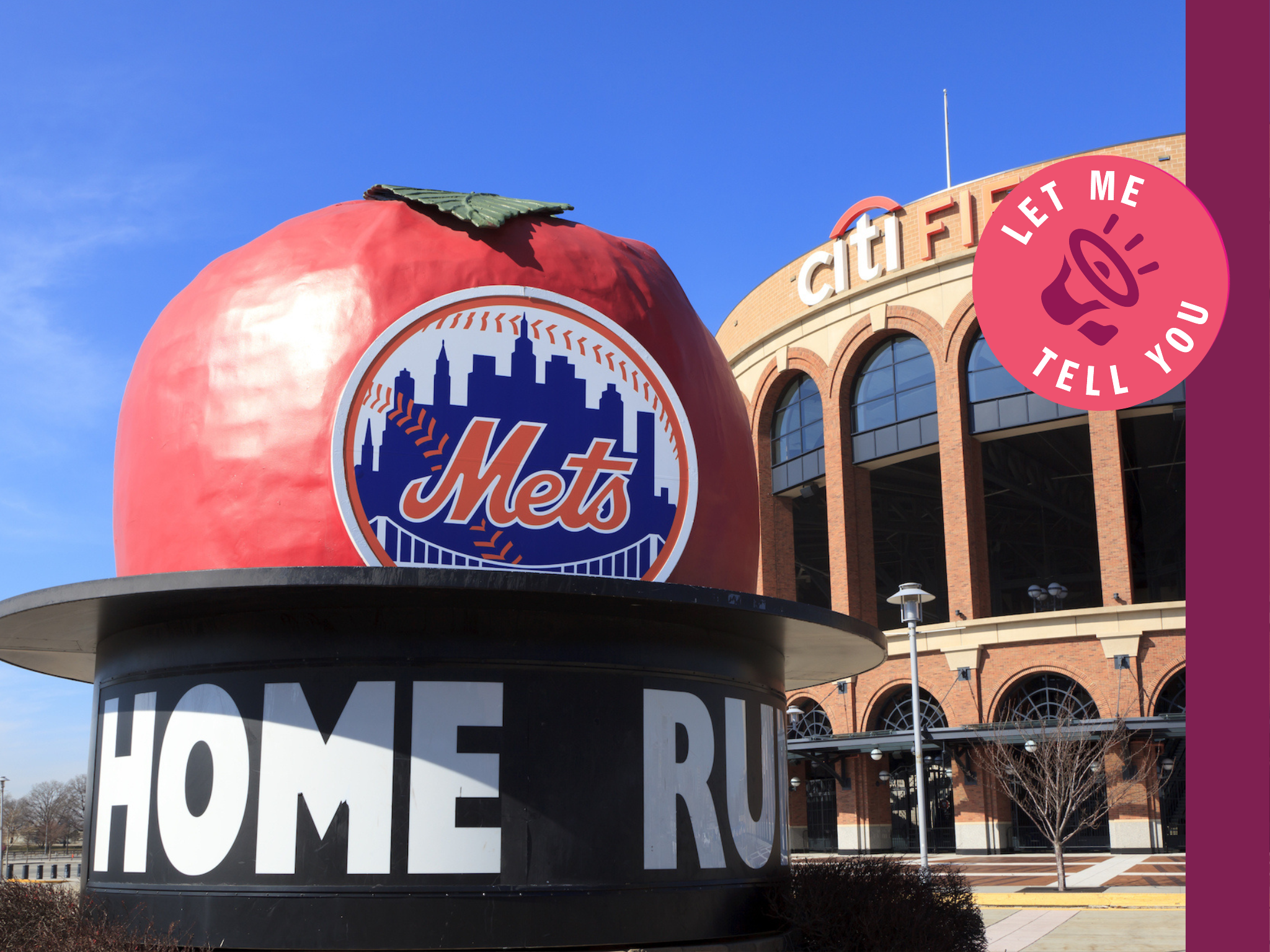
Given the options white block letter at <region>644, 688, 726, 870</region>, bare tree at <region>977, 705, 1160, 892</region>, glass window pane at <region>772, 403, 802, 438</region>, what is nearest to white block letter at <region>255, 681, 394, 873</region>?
white block letter at <region>644, 688, 726, 870</region>

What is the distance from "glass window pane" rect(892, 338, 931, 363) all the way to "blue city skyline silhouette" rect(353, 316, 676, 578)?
3416cm

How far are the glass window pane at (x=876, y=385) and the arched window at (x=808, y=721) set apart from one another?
12.2m

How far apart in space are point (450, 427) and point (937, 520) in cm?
4291

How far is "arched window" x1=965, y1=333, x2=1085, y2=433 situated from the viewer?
3891cm

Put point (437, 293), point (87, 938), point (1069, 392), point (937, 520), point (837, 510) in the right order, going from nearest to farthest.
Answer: point (1069, 392), point (87, 938), point (437, 293), point (837, 510), point (937, 520)

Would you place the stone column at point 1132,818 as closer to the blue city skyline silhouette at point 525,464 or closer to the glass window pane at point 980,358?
the glass window pane at point 980,358

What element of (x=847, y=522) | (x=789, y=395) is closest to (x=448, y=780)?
(x=847, y=522)

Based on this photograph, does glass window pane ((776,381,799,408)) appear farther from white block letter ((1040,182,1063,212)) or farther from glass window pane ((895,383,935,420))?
white block letter ((1040,182,1063,212))

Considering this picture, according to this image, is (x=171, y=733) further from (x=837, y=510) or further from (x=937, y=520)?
(x=937, y=520)

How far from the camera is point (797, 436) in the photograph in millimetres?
47594

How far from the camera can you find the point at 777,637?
11500 mm

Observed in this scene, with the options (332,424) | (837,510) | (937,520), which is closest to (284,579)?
(332,424)

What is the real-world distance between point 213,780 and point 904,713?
3487 cm

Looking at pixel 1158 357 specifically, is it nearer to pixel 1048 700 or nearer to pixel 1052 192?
pixel 1052 192
